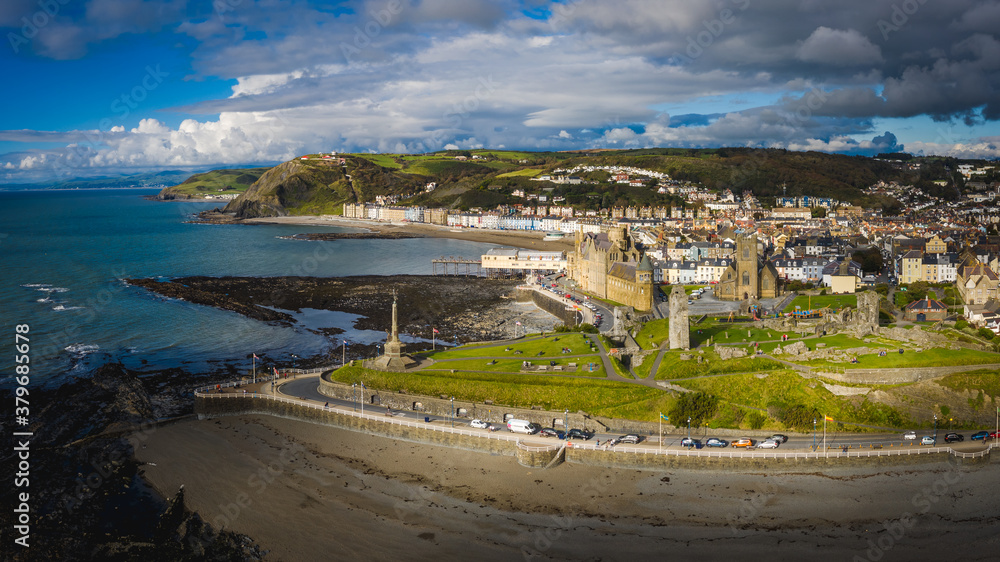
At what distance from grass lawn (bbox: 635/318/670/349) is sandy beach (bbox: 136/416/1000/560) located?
56.7 feet

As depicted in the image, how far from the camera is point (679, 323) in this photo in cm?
4466

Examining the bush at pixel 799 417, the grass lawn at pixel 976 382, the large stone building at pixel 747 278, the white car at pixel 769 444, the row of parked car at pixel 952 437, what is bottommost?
the white car at pixel 769 444

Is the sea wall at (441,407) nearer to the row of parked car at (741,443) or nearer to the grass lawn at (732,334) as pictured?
the row of parked car at (741,443)

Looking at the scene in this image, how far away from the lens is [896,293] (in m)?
67.4

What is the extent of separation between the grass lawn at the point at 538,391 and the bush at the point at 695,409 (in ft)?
3.12

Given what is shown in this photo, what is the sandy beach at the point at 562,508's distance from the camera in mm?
25922

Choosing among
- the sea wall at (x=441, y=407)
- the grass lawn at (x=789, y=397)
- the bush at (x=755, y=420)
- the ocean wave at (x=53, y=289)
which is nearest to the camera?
the bush at (x=755, y=420)

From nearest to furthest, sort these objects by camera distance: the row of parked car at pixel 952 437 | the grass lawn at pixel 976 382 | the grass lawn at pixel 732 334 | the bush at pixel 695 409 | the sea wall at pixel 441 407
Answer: the row of parked car at pixel 952 437
the bush at pixel 695 409
the grass lawn at pixel 976 382
the sea wall at pixel 441 407
the grass lawn at pixel 732 334

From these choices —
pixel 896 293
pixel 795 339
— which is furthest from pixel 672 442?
pixel 896 293

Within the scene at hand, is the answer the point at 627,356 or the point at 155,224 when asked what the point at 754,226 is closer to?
the point at 627,356

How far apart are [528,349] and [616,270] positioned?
30.5 metres

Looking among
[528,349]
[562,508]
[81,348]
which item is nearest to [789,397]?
[562,508]

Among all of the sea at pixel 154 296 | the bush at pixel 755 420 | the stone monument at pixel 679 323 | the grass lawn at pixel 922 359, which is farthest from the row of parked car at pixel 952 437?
the sea at pixel 154 296

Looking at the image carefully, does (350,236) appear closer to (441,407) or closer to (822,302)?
(822,302)
